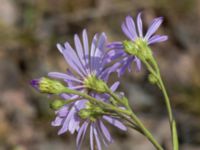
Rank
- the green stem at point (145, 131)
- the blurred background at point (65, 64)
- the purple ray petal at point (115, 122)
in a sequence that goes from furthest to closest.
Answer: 1. the blurred background at point (65, 64)
2. the purple ray petal at point (115, 122)
3. the green stem at point (145, 131)

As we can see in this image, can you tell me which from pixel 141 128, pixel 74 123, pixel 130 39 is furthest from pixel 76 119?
pixel 130 39

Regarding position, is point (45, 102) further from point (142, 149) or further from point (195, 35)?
point (195, 35)

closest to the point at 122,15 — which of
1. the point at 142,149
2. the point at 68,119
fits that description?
the point at 142,149

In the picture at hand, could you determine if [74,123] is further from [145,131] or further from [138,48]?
[138,48]

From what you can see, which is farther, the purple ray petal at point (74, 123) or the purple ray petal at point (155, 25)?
the purple ray petal at point (155, 25)

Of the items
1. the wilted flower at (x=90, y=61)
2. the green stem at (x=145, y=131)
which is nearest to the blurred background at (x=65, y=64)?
the wilted flower at (x=90, y=61)

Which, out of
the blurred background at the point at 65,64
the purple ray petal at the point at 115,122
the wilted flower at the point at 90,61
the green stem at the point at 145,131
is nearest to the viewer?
the green stem at the point at 145,131

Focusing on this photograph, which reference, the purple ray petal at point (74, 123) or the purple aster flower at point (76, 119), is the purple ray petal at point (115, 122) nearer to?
the purple aster flower at point (76, 119)
